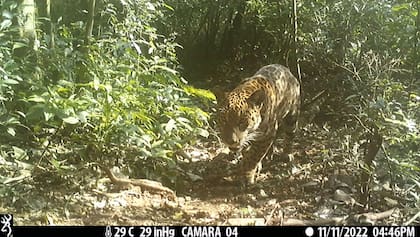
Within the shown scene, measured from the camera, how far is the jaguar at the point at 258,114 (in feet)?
7.67

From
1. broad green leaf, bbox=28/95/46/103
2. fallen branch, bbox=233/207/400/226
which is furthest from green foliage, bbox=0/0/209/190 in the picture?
fallen branch, bbox=233/207/400/226

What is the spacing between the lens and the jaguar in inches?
92.0

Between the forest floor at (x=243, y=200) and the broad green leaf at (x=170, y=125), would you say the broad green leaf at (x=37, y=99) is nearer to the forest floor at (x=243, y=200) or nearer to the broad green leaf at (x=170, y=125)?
the forest floor at (x=243, y=200)

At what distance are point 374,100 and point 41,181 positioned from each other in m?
1.14

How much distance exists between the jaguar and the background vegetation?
0.05 m

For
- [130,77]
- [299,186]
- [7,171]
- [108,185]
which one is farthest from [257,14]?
[7,171]

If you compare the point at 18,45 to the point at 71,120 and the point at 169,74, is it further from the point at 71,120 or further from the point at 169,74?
the point at 169,74

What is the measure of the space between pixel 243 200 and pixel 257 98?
0.50m

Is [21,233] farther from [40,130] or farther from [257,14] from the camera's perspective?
[257,14]

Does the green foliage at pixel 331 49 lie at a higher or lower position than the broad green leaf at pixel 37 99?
higher

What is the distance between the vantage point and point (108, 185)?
205 cm

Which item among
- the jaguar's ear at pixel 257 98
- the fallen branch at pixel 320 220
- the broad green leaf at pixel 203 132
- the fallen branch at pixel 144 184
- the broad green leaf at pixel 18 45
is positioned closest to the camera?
the fallen branch at pixel 320 220

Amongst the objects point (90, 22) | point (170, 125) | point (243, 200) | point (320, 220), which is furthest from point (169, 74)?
point (320, 220)

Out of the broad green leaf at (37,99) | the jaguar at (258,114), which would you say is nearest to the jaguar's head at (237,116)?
the jaguar at (258,114)
